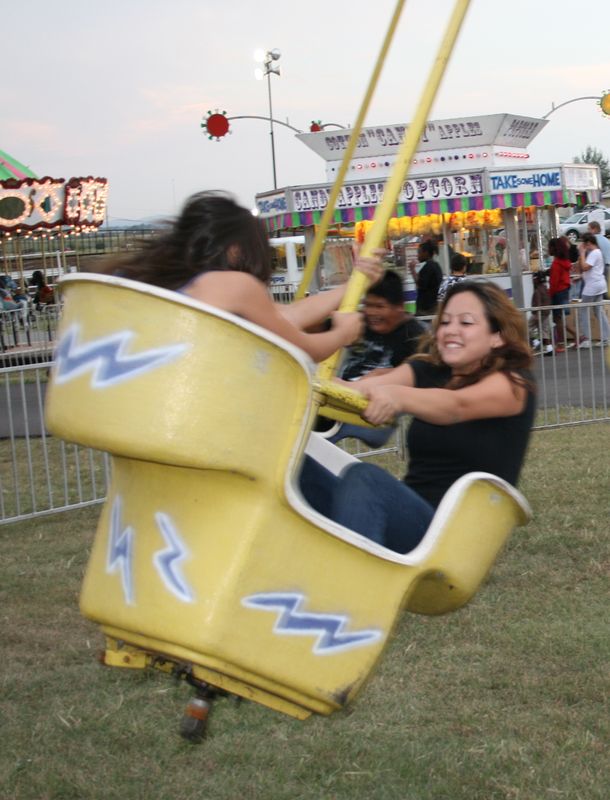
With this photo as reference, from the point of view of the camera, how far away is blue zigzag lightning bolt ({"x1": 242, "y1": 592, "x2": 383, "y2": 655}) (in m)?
2.35

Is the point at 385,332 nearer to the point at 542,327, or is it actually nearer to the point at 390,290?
the point at 390,290

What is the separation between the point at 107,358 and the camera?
2291 millimetres

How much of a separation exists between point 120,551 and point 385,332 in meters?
2.79

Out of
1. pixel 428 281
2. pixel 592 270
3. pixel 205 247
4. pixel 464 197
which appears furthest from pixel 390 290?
pixel 464 197

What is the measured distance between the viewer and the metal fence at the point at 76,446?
7.24 meters

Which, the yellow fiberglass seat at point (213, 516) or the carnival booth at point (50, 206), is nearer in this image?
the yellow fiberglass seat at point (213, 516)

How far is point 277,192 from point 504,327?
1509cm

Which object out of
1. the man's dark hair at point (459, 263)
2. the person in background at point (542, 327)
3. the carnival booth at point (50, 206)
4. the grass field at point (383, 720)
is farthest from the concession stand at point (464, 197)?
the grass field at point (383, 720)

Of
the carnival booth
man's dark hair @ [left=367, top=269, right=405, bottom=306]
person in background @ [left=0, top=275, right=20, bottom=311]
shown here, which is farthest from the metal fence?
person in background @ [left=0, top=275, right=20, bottom=311]

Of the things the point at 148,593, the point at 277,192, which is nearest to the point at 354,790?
the point at 148,593

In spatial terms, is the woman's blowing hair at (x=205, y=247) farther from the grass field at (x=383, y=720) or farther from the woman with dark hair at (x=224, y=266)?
the grass field at (x=383, y=720)

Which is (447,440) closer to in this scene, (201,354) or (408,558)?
(408,558)

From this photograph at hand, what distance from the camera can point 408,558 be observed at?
256 centimetres

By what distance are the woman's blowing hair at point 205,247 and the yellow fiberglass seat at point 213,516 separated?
9.3 inches
